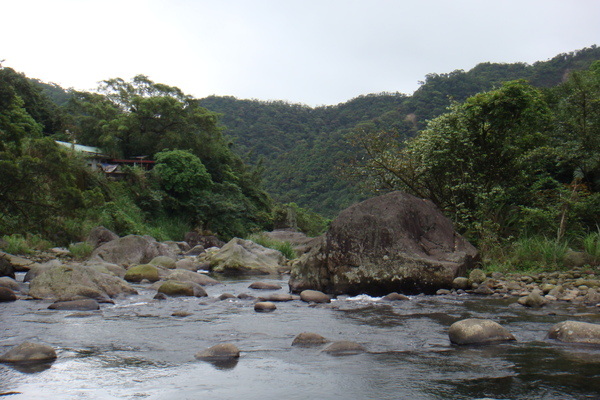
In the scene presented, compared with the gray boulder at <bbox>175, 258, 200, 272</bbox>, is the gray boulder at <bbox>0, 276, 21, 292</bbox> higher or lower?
higher

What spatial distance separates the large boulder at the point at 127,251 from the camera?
1897 centimetres

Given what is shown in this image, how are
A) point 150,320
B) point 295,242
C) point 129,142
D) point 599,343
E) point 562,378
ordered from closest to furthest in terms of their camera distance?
point 562,378, point 599,343, point 150,320, point 295,242, point 129,142

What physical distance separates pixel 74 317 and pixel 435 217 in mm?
8841

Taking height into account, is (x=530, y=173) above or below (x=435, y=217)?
above

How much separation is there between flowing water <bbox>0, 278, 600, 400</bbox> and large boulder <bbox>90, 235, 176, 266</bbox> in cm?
873

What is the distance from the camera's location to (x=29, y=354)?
608 centimetres

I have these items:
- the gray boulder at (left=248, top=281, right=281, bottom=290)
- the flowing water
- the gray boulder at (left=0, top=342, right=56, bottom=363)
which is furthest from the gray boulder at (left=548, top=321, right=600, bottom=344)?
the gray boulder at (left=248, top=281, right=281, bottom=290)

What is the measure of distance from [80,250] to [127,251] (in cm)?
299

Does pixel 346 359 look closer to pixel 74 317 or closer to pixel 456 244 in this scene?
pixel 74 317

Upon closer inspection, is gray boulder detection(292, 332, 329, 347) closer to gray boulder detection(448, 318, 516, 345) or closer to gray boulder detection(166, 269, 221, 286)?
gray boulder detection(448, 318, 516, 345)

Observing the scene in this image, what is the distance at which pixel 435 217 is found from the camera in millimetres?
13703

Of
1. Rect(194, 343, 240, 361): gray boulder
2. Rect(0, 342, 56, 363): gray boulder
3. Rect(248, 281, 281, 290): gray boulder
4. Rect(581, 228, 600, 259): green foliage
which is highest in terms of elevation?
Rect(581, 228, 600, 259): green foliage

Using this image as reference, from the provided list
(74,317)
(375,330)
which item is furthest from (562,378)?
(74,317)

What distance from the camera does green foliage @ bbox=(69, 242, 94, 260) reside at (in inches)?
823
